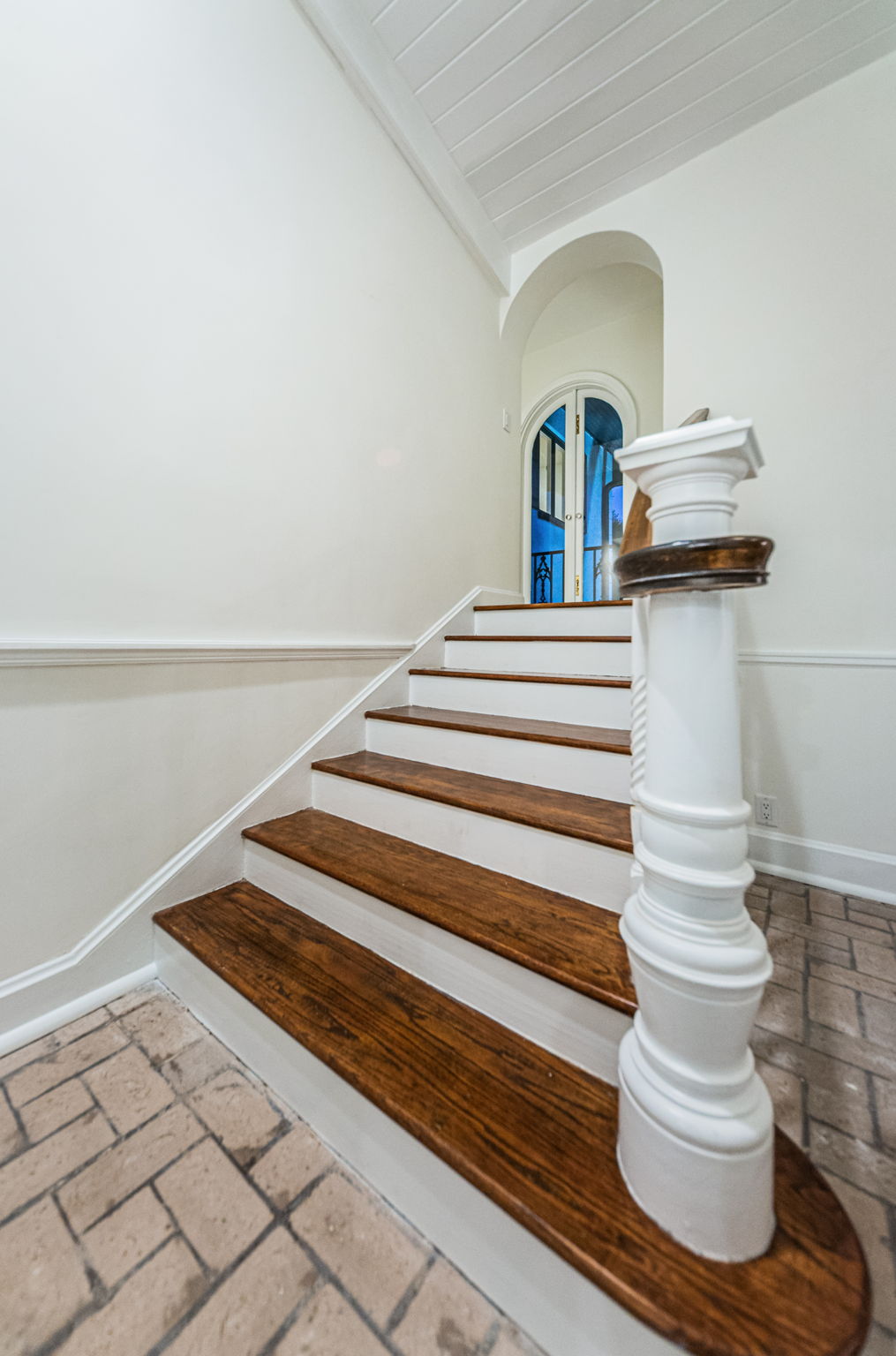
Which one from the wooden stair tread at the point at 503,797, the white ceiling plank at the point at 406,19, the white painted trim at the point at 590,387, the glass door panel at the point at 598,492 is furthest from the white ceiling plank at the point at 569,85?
the wooden stair tread at the point at 503,797

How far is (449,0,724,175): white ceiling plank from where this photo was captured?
1.72 metres

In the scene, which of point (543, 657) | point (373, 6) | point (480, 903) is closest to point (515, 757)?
point (480, 903)

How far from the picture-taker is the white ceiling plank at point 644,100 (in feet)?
5.66

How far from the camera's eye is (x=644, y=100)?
6.45ft

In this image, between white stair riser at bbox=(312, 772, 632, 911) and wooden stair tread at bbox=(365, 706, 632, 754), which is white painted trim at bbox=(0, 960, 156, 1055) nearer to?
white stair riser at bbox=(312, 772, 632, 911)

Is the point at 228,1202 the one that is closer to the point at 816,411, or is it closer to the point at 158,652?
the point at 158,652

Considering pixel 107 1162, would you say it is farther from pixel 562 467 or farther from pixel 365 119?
pixel 562 467

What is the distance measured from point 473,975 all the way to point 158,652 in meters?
1.07

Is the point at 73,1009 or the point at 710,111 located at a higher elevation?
the point at 710,111

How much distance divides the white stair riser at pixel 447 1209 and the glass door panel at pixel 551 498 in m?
3.72

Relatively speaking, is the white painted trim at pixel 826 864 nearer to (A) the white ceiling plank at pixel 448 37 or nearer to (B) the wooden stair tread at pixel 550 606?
(B) the wooden stair tread at pixel 550 606

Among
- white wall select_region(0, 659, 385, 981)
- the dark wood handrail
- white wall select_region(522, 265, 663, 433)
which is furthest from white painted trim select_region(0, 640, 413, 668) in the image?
white wall select_region(522, 265, 663, 433)

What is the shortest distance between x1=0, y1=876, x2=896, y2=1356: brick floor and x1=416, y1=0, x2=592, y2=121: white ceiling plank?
307 centimetres

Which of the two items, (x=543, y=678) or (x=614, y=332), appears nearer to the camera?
(x=543, y=678)
